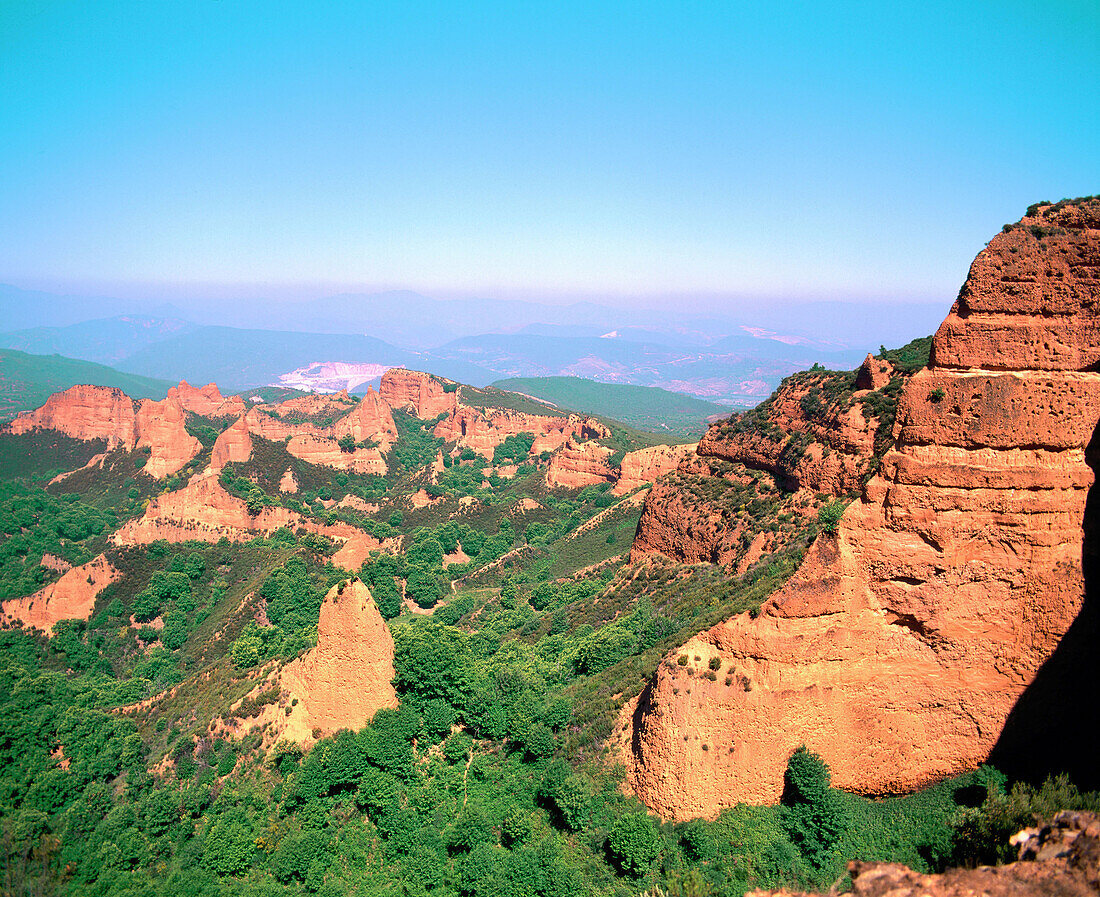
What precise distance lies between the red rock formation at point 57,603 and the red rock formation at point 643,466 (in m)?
43.4

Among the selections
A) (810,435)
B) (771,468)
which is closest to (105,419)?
(771,468)

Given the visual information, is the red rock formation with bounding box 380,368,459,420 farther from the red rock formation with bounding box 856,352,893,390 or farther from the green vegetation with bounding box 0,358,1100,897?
the red rock formation with bounding box 856,352,893,390

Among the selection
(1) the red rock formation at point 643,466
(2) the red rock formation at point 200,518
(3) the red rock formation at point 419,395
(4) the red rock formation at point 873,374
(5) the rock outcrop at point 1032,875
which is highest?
(4) the red rock formation at point 873,374

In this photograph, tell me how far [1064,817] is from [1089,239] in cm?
1322

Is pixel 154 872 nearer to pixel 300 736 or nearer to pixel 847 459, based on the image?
pixel 300 736

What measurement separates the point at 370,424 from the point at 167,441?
25.8 meters

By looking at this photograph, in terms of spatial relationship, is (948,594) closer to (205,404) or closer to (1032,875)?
(1032,875)

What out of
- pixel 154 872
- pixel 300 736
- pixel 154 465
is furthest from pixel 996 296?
pixel 154 465

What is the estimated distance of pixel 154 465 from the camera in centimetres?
7094

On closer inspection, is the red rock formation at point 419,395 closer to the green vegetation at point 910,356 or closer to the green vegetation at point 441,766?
the green vegetation at point 441,766

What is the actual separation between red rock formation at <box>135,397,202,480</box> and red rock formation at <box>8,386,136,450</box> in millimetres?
12073

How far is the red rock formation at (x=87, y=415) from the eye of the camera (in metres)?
83.1

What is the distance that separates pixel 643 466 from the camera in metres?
66.1

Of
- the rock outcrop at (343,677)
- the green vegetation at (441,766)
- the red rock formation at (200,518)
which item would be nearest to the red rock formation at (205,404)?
the red rock formation at (200,518)
